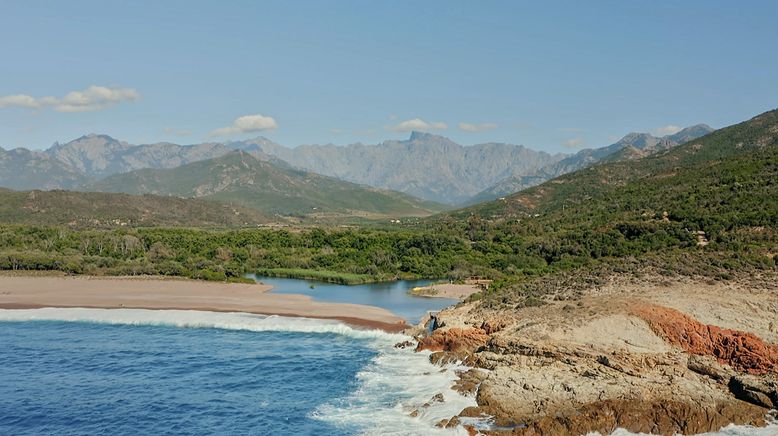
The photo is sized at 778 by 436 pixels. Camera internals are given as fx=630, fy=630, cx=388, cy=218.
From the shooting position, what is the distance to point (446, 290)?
3243 inches

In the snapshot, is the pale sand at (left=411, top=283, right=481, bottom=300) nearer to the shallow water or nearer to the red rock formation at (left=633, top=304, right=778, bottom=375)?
the shallow water

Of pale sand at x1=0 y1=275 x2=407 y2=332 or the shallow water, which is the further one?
the shallow water

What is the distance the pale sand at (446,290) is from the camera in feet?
258

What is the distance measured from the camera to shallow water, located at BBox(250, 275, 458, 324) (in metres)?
70.1

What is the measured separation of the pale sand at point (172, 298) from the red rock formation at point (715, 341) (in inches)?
956

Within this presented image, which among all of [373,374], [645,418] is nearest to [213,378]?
[373,374]

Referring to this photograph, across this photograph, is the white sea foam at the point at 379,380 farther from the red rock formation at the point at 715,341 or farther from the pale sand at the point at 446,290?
the pale sand at the point at 446,290

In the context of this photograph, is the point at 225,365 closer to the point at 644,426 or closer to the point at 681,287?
the point at 644,426

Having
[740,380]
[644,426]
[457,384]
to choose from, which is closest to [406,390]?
[457,384]

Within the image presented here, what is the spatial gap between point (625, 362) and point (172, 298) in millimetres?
54794

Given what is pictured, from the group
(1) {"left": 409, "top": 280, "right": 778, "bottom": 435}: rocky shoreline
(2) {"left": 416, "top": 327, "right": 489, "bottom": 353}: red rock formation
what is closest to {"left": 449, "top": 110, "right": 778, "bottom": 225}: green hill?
(1) {"left": 409, "top": 280, "right": 778, "bottom": 435}: rocky shoreline

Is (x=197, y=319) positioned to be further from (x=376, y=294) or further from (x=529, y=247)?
(x=529, y=247)

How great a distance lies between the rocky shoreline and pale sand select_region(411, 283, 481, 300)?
2951 cm

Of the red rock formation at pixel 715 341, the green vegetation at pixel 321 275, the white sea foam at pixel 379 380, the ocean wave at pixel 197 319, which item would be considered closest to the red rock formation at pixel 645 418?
the white sea foam at pixel 379 380
